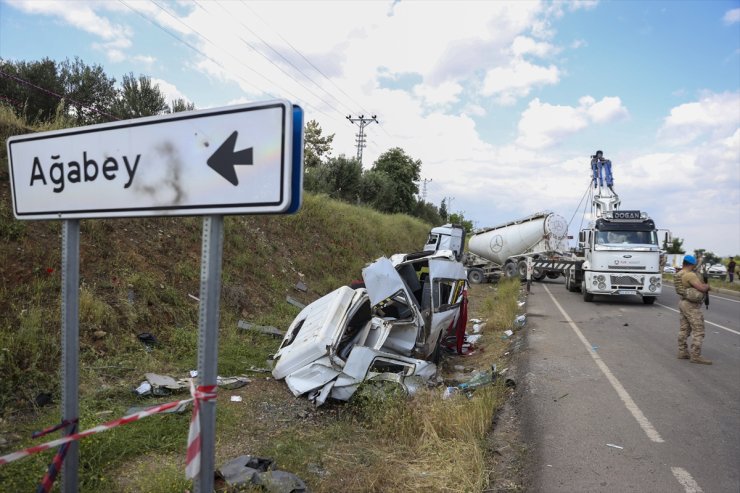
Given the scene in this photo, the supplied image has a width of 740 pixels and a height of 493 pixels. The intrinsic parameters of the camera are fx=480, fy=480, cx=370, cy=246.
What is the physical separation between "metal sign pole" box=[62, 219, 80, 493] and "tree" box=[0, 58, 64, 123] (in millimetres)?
13568

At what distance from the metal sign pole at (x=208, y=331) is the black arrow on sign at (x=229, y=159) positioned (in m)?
0.16

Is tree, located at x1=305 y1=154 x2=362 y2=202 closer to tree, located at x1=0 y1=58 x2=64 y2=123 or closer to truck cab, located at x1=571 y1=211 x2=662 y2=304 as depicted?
tree, located at x1=0 y1=58 x2=64 y2=123

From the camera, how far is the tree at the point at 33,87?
13.5 m

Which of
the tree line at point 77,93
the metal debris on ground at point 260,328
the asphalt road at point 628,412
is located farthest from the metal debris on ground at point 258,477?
the tree line at point 77,93

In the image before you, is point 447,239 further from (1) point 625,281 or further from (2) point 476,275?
(1) point 625,281

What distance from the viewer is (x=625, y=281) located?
1512 centimetres

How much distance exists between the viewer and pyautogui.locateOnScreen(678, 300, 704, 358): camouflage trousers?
7.87 meters

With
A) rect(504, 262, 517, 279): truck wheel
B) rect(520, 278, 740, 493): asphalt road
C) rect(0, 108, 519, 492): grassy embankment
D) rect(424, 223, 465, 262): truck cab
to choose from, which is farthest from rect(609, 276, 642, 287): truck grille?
rect(504, 262, 517, 279): truck wheel

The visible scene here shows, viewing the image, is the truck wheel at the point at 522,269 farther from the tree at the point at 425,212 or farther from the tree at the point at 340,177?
the tree at the point at 425,212

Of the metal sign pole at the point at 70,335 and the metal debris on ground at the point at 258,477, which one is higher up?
the metal sign pole at the point at 70,335

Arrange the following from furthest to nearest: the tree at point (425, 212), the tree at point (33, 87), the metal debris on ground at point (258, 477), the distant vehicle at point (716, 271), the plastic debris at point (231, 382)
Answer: the tree at point (425, 212)
the distant vehicle at point (716, 271)
the tree at point (33, 87)
the plastic debris at point (231, 382)
the metal debris on ground at point (258, 477)

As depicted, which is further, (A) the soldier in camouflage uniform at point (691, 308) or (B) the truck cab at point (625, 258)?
(B) the truck cab at point (625, 258)

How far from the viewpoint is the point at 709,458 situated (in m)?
4.29

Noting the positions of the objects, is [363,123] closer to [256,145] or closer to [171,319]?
[171,319]
